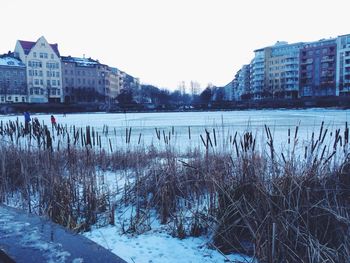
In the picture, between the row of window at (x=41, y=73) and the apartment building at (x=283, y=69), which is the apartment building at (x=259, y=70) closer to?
the apartment building at (x=283, y=69)

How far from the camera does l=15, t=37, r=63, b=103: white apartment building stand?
274ft

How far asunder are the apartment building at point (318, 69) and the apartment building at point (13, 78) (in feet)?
267

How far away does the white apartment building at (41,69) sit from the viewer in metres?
83.4

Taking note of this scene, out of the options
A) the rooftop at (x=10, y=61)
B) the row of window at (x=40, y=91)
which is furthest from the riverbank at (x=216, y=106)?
the rooftop at (x=10, y=61)

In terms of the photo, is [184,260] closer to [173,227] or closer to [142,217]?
[173,227]

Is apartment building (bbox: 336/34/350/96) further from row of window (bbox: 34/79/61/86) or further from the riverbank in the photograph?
row of window (bbox: 34/79/61/86)

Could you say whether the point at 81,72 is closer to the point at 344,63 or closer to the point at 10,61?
the point at 10,61

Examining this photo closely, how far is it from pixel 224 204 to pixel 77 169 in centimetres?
285

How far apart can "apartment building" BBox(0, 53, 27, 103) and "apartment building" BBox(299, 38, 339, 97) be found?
8124 cm

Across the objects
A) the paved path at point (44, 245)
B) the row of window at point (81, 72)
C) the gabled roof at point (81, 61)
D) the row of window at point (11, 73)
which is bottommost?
the paved path at point (44, 245)

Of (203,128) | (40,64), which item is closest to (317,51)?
(40,64)

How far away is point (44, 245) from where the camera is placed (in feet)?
5.26

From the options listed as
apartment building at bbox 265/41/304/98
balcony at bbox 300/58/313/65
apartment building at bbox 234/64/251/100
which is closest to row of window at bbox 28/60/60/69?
apartment building at bbox 265/41/304/98

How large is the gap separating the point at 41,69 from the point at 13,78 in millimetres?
7818
